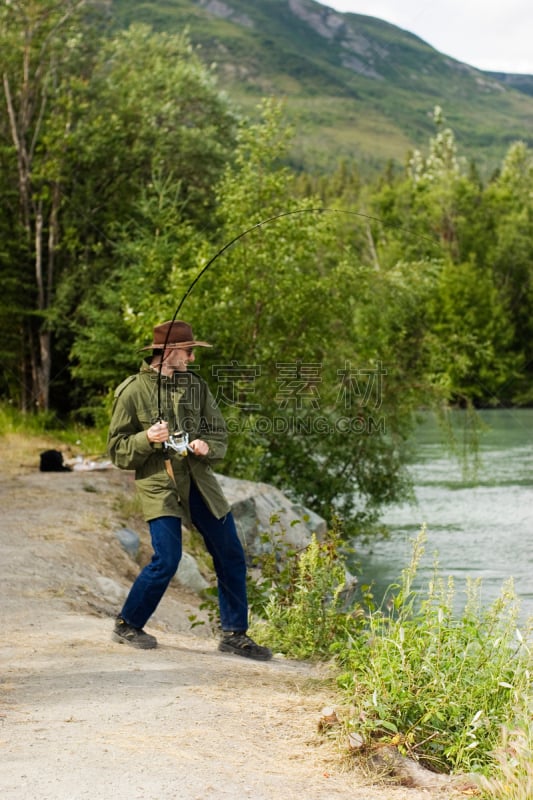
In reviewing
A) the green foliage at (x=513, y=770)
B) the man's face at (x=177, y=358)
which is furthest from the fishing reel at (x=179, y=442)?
the green foliage at (x=513, y=770)

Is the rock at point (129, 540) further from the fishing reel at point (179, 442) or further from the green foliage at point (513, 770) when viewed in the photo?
the green foliage at point (513, 770)

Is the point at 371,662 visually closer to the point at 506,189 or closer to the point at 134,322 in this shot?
the point at 134,322

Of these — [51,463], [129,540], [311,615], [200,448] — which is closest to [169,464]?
[200,448]

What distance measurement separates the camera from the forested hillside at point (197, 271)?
15.5m

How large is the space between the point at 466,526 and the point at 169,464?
39.9ft

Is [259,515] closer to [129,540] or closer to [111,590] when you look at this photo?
[129,540]

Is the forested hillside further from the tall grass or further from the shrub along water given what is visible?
the shrub along water

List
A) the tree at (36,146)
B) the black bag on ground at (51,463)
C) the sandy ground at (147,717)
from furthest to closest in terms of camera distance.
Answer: the tree at (36,146) → the black bag on ground at (51,463) → the sandy ground at (147,717)

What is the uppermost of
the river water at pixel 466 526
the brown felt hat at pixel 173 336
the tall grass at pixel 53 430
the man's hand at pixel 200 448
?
the brown felt hat at pixel 173 336

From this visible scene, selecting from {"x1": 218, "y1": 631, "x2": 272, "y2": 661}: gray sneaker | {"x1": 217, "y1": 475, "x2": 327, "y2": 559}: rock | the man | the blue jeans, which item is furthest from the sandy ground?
{"x1": 217, "y1": 475, "x2": 327, "y2": 559}: rock

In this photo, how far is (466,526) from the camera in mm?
17641

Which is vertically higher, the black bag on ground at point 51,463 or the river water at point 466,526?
the black bag on ground at point 51,463

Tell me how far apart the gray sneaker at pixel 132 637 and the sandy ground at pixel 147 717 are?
84 mm

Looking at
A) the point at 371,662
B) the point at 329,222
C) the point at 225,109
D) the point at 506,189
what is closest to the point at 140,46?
the point at 225,109
